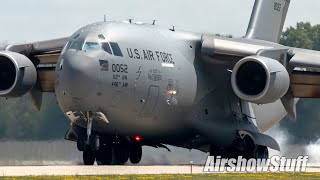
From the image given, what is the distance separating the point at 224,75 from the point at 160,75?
10.1ft

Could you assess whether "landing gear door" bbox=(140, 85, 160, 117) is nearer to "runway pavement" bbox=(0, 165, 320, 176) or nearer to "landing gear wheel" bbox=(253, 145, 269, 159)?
"runway pavement" bbox=(0, 165, 320, 176)

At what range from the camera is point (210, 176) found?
23.6 meters

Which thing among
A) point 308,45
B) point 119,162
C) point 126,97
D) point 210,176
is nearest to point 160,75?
point 126,97

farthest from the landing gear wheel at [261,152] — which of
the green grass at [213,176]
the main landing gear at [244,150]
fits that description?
the green grass at [213,176]

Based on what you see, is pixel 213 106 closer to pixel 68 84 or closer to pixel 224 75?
pixel 224 75

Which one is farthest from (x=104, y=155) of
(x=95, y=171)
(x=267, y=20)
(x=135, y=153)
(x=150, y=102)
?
(x=267, y=20)

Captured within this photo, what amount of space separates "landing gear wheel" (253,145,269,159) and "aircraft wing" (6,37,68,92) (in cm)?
664

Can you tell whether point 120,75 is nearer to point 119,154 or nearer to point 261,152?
point 119,154

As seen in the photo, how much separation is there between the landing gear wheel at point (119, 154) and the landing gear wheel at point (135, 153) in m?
0.38

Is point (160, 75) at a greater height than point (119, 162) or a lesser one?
greater

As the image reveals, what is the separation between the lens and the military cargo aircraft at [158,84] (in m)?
26.8

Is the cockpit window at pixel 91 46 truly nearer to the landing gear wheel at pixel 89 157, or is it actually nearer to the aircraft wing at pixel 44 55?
the landing gear wheel at pixel 89 157

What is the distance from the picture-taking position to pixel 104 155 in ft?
97.5

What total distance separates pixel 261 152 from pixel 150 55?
5.17 meters
